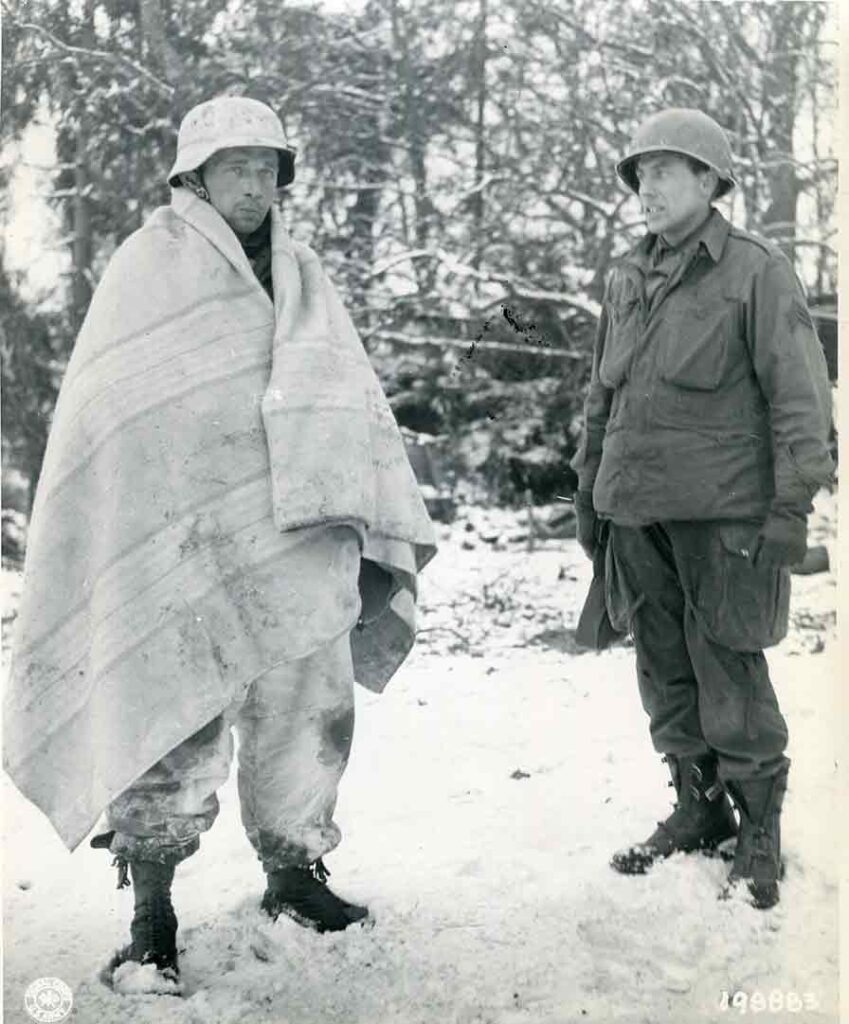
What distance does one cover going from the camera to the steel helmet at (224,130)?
260 centimetres

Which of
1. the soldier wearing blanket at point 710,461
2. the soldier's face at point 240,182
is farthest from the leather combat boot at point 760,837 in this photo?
the soldier's face at point 240,182

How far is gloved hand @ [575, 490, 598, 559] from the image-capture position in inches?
124

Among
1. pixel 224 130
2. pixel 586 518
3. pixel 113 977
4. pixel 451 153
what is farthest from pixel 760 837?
pixel 451 153

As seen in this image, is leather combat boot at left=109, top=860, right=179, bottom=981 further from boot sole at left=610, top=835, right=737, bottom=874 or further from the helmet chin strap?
the helmet chin strap

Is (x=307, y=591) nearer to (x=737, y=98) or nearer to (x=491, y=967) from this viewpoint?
(x=491, y=967)

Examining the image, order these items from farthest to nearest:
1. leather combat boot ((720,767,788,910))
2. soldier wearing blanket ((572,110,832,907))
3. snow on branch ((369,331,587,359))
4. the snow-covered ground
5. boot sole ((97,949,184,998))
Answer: snow on branch ((369,331,587,359)) → leather combat boot ((720,767,788,910)) → soldier wearing blanket ((572,110,832,907)) → the snow-covered ground → boot sole ((97,949,184,998))

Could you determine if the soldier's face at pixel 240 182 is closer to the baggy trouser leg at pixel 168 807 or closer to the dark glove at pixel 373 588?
the dark glove at pixel 373 588

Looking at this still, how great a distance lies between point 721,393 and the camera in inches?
111

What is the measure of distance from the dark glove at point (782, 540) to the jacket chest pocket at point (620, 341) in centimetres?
55

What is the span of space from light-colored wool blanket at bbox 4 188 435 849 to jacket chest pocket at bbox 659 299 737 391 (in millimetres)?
820

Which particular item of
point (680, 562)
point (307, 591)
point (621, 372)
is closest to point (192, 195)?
point (307, 591)

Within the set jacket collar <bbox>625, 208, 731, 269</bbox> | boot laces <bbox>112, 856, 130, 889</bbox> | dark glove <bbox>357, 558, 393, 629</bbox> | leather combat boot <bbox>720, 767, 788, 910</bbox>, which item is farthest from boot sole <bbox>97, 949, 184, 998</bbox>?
jacket collar <bbox>625, 208, 731, 269</bbox>

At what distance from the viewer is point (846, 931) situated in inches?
112

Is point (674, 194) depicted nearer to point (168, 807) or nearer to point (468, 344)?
point (468, 344)
